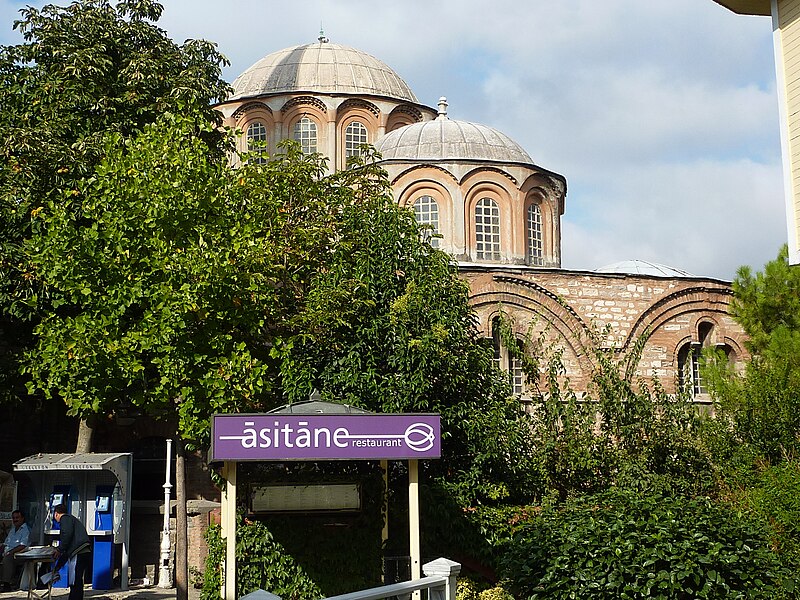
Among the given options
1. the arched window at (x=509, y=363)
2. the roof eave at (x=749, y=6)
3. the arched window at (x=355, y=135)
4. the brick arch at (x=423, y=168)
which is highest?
the arched window at (x=355, y=135)

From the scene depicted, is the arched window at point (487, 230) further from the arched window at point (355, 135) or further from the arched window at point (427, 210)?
the arched window at point (355, 135)

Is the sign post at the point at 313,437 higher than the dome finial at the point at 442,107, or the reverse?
the dome finial at the point at 442,107

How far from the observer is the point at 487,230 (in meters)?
30.5

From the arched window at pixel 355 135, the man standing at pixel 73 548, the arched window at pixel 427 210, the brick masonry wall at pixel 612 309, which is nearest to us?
the man standing at pixel 73 548

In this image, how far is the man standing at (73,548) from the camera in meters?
12.9

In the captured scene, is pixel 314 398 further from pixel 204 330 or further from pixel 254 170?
pixel 254 170

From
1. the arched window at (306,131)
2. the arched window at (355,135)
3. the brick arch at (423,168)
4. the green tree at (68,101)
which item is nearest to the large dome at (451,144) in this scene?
the brick arch at (423,168)

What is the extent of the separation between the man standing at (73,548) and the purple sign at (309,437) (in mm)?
3779

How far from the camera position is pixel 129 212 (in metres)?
16.2

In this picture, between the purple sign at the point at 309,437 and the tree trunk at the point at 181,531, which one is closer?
the purple sign at the point at 309,437

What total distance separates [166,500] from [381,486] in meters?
8.40

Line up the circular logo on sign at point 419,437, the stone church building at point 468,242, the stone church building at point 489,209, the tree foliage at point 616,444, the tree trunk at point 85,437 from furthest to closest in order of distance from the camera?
1. the stone church building at point 489,209
2. the stone church building at point 468,242
3. the tree trunk at point 85,437
4. the tree foliage at point 616,444
5. the circular logo on sign at point 419,437

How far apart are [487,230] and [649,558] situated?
69.8 feet

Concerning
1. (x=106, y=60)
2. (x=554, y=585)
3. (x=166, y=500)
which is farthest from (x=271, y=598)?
(x=106, y=60)
